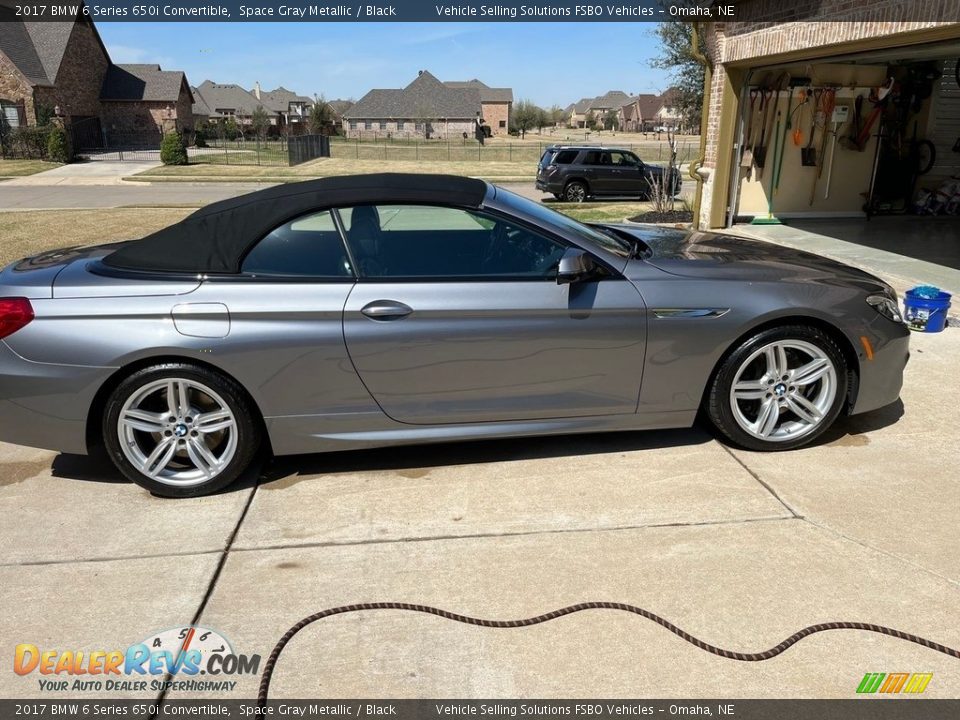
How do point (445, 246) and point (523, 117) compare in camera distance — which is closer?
point (445, 246)

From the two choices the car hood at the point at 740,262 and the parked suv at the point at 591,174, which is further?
the parked suv at the point at 591,174

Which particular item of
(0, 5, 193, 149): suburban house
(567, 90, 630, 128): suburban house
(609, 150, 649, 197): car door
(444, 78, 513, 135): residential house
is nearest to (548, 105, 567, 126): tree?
(567, 90, 630, 128): suburban house

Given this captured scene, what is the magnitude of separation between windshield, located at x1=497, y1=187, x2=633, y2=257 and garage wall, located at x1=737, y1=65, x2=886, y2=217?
8898mm

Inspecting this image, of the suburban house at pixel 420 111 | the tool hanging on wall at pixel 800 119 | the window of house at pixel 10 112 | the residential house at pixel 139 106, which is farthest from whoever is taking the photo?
the suburban house at pixel 420 111

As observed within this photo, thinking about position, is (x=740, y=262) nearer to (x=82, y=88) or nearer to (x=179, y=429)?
(x=179, y=429)

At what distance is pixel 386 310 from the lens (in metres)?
3.52

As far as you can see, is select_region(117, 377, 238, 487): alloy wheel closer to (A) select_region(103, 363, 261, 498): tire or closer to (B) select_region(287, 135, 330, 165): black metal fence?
(A) select_region(103, 363, 261, 498): tire

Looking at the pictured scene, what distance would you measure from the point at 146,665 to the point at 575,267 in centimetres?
245

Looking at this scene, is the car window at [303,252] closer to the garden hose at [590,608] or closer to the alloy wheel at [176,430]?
the alloy wheel at [176,430]

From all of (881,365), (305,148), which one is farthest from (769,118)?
(305,148)

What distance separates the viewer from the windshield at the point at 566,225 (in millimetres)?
3836

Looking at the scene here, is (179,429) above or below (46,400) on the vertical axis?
below

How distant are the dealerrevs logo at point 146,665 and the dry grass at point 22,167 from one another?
36.2 meters
